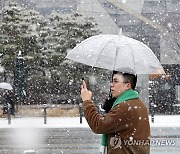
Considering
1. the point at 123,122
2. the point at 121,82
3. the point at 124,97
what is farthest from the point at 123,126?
the point at 121,82

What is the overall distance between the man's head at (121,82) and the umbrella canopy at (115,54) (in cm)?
42

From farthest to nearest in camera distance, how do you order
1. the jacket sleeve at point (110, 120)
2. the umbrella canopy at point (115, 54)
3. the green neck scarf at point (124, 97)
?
the umbrella canopy at point (115, 54), the green neck scarf at point (124, 97), the jacket sleeve at point (110, 120)

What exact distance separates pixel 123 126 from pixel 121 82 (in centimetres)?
36

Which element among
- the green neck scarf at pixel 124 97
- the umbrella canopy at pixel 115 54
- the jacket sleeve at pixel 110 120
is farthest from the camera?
the umbrella canopy at pixel 115 54

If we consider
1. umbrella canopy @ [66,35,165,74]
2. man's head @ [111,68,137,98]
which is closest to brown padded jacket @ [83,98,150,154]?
man's head @ [111,68,137,98]

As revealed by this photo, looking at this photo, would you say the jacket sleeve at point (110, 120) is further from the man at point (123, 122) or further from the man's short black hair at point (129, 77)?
the man's short black hair at point (129, 77)

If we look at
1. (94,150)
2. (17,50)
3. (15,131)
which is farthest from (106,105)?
(17,50)

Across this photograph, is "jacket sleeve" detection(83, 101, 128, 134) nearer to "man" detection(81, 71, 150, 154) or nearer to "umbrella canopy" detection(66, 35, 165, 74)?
"man" detection(81, 71, 150, 154)

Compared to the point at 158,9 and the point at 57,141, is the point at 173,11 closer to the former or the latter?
the point at 158,9

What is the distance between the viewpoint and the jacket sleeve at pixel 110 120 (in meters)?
3.51

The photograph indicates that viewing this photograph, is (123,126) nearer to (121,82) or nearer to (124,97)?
(124,97)

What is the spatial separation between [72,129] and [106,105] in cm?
1413

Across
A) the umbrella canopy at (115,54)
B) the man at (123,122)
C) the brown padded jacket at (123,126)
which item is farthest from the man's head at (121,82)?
the umbrella canopy at (115,54)

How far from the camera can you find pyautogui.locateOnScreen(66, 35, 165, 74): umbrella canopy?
4.23 meters
